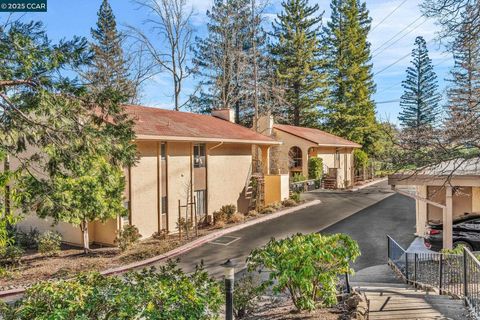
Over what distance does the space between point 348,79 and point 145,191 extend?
38188 millimetres

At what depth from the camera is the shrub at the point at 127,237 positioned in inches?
605

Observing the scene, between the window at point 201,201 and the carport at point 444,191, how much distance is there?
412 inches

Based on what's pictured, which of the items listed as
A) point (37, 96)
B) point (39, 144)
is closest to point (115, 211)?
point (39, 144)

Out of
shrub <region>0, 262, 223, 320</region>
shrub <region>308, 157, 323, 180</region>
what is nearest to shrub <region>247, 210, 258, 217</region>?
shrub <region>308, 157, 323, 180</region>

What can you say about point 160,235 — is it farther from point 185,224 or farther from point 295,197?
point 295,197

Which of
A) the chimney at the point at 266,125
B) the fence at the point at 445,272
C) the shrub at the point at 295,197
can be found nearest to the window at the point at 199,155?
the shrub at the point at 295,197

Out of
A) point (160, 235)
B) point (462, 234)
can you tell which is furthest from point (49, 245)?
point (462, 234)

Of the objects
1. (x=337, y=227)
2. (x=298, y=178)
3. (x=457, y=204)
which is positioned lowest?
(x=337, y=227)

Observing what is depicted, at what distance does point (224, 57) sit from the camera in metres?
34.9

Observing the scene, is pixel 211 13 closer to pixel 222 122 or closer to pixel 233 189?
pixel 222 122

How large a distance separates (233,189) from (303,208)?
5347 mm

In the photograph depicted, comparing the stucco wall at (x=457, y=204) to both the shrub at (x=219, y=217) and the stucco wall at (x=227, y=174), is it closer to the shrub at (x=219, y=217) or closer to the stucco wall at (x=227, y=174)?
the shrub at (x=219, y=217)

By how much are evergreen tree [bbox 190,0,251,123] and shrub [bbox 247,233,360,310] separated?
27416 mm

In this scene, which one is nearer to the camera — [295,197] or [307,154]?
[295,197]
